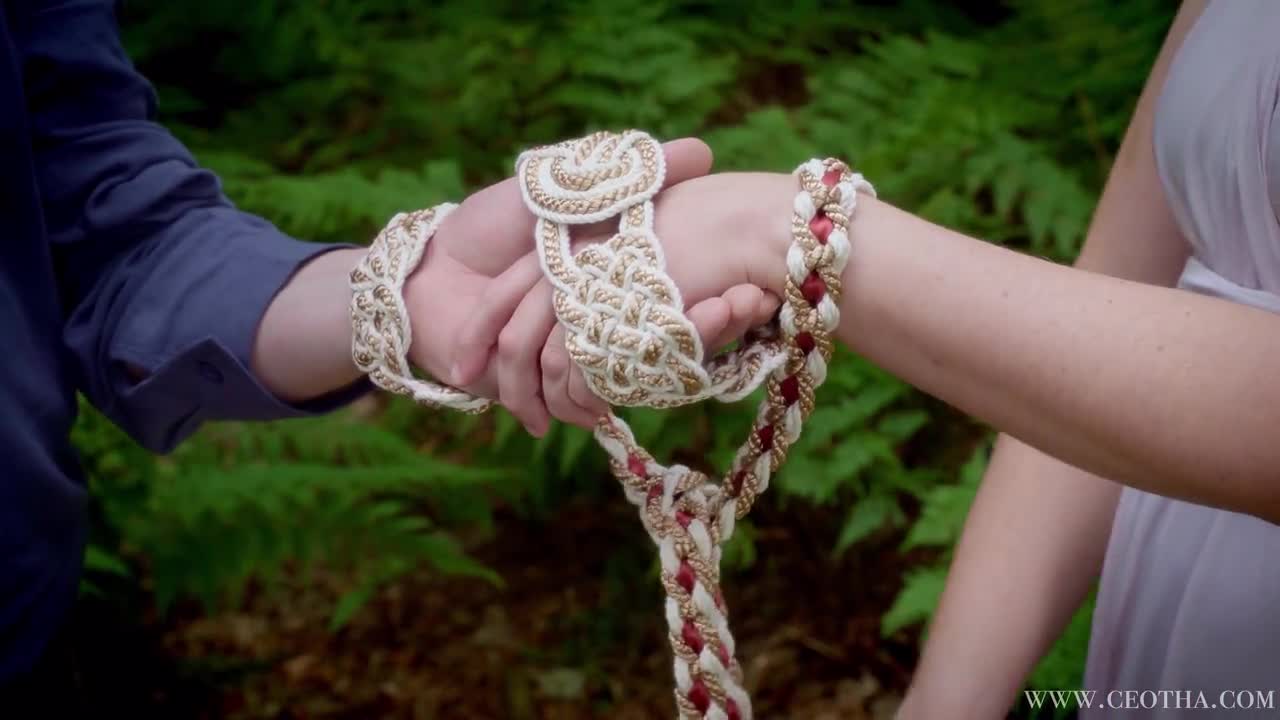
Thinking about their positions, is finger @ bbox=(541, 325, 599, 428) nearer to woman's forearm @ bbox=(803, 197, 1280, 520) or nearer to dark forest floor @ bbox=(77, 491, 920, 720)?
woman's forearm @ bbox=(803, 197, 1280, 520)

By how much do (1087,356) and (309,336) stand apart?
0.71 m

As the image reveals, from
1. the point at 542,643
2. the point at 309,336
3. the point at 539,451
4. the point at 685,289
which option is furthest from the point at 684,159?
the point at 542,643

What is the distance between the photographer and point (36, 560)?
0.88 meters

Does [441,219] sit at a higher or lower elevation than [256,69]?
higher

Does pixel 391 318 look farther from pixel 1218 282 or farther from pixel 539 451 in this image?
pixel 539 451

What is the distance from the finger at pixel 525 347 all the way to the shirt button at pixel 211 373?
13.7 inches

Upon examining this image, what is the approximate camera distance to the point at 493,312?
0.81 m

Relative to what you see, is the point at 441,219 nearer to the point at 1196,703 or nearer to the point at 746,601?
the point at 1196,703

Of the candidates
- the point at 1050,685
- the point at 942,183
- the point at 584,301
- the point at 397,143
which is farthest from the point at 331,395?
the point at 397,143

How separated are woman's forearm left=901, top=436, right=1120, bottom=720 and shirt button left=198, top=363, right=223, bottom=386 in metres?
0.78

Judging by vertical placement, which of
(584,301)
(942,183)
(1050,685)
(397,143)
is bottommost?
(1050,685)

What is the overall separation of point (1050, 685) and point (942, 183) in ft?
3.32

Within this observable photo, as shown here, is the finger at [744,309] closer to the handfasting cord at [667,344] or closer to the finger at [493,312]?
the handfasting cord at [667,344]

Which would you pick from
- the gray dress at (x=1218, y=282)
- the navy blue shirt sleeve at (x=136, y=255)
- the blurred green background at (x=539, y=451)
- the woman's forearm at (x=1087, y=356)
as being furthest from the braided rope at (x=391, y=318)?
the blurred green background at (x=539, y=451)
